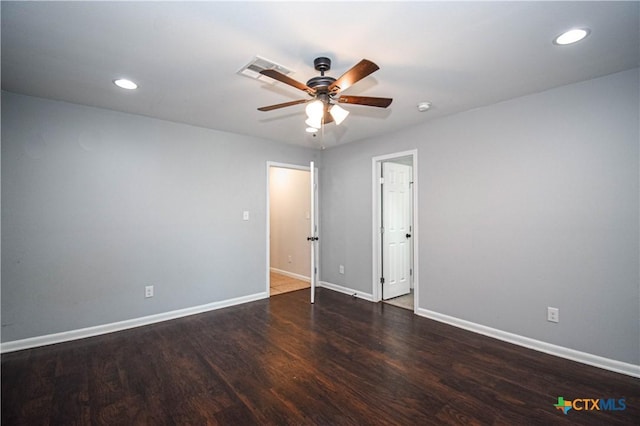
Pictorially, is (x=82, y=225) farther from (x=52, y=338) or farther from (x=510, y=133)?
(x=510, y=133)

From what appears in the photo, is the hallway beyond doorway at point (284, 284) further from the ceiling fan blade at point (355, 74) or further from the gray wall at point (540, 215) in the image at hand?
the ceiling fan blade at point (355, 74)

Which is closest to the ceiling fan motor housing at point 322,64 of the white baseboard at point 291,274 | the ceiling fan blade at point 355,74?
the ceiling fan blade at point 355,74

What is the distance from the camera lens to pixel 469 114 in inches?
126

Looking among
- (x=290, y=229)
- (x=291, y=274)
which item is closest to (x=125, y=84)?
(x=290, y=229)

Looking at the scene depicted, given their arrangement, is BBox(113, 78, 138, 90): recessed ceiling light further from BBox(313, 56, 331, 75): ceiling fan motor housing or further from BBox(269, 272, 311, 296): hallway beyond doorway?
BBox(269, 272, 311, 296): hallway beyond doorway

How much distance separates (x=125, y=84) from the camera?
2543 millimetres

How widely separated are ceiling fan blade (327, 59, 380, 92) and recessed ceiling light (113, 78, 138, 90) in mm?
1821

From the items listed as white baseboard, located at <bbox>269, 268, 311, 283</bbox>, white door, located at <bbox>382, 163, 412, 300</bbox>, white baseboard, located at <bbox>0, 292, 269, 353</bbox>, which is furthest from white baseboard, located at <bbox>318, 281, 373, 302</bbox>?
white baseboard, located at <bbox>0, 292, 269, 353</bbox>

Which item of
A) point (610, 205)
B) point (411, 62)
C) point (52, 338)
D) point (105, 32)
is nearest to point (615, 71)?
point (610, 205)

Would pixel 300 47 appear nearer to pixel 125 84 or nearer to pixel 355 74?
pixel 355 74

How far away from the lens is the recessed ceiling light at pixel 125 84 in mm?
2479

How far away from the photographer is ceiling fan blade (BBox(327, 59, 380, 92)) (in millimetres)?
1643

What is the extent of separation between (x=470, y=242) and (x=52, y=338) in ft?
14.8

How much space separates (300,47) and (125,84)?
67.1 inches
